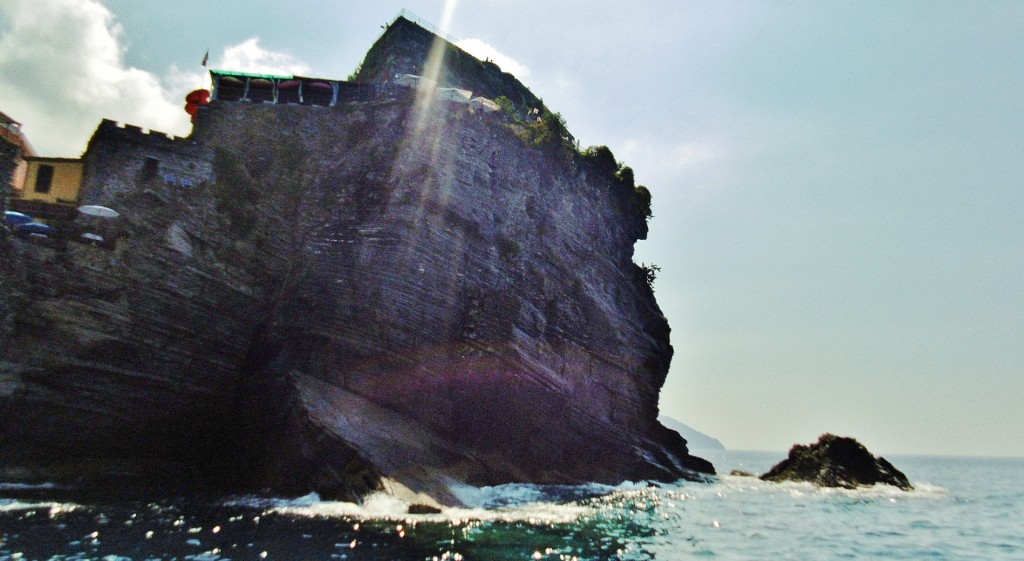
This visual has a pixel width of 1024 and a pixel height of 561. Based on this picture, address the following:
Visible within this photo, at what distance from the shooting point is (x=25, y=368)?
21906mm

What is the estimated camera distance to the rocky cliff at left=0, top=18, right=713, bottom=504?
23156 mm

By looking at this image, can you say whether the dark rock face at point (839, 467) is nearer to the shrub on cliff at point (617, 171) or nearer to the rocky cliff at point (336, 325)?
the rocky cliff at point (336, 325)

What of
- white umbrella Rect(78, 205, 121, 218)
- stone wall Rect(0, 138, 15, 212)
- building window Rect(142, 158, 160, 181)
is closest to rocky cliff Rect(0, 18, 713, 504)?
building window Rect(142, 158, 160, 181)

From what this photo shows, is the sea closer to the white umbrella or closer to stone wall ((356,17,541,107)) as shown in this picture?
the white umbrella

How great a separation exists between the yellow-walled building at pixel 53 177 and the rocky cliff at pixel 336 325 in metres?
6.69

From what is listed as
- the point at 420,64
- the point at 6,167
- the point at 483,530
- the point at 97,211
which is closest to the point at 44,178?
the point at 97,211

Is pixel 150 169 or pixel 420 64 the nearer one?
pixel 150 169

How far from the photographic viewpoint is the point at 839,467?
4069cm

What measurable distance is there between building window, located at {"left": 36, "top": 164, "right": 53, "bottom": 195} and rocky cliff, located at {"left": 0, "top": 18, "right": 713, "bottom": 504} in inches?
316

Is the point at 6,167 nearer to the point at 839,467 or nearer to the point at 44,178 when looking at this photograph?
the point at 44,178

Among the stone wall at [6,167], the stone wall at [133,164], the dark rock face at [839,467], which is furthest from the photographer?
the dark rock face at [839,467]

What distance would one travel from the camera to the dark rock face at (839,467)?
132 ft

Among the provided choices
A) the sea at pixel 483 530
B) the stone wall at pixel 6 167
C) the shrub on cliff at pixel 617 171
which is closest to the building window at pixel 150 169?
the stone wall at pixel 6 167

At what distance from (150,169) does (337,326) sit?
11.6m
